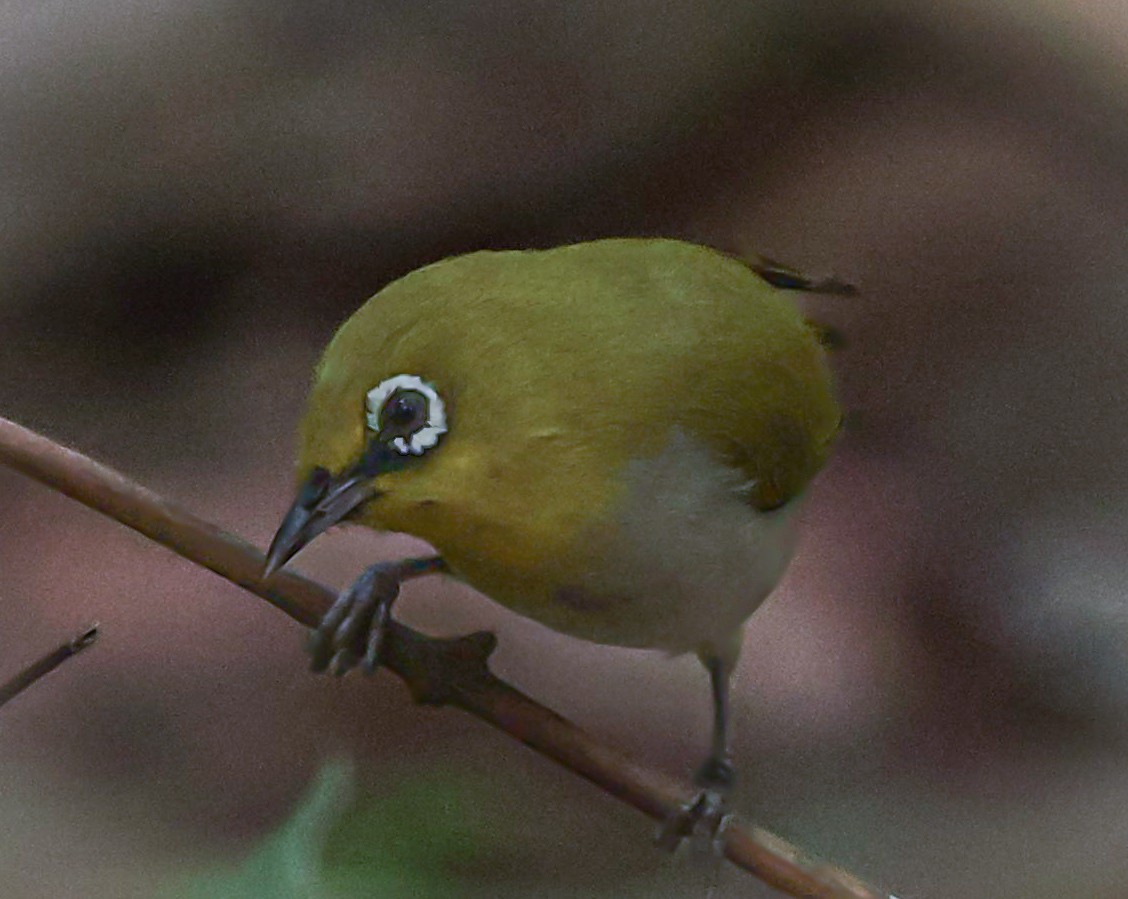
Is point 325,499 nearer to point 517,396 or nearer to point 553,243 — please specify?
point 517,396

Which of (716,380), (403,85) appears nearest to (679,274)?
(716,380)

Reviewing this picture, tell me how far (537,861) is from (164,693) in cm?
16

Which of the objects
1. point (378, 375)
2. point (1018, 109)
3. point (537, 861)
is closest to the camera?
point (378, 375)

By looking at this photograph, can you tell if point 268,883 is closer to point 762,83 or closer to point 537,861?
point 537,861

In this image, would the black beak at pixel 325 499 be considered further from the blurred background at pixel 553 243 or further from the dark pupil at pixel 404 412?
the blurred background at pixel 553 243

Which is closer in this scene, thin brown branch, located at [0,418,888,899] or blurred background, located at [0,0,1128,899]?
thin brown branch, located at [0,418,888,899]

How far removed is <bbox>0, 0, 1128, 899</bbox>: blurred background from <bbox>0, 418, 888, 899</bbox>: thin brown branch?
0.23ft

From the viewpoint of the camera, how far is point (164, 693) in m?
0.50

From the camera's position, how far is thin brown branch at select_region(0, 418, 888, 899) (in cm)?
36

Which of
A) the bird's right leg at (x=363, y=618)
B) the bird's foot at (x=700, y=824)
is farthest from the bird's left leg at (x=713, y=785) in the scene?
the bird's right leg at (x=363, y=618)

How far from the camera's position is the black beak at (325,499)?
0.33 metres

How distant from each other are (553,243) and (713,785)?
219 millimetres

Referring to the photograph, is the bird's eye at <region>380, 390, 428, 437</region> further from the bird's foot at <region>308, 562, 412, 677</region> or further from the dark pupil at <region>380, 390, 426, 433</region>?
the bird's foot at <region>308, 562, 412, 677</region>

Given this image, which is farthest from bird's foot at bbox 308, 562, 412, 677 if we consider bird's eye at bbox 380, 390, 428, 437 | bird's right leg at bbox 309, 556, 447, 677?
bird's eye at bbox 380, 390, 428, 437
